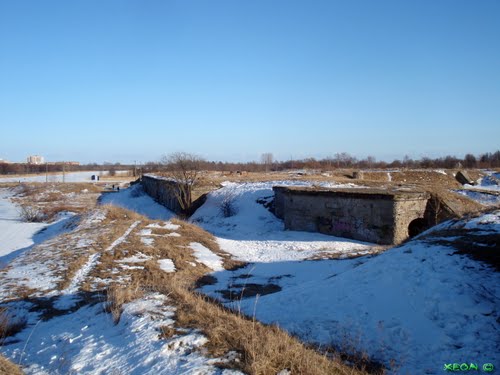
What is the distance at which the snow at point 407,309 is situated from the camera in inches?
181

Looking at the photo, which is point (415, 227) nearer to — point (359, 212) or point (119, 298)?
point (359, 212)

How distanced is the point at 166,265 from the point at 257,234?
7.09 m

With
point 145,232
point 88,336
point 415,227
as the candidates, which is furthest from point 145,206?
point 88,336

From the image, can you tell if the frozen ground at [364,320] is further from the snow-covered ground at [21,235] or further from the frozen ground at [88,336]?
the snow-covered ground at [21,235]

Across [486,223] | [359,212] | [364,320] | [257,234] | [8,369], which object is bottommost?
[257,234]

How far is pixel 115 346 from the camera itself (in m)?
4.23

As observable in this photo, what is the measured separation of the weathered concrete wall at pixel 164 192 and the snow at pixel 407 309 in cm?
1903

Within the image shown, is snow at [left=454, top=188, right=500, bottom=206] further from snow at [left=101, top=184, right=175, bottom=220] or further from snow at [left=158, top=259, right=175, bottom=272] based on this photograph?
snow at [left=101, top=184, right=175, bottom=220]

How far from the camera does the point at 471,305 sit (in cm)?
524

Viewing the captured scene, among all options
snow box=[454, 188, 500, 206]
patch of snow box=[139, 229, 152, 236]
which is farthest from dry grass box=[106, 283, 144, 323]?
snow box=[454, 188, 500, 206]

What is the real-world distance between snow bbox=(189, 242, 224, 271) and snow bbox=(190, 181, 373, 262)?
0.96 m

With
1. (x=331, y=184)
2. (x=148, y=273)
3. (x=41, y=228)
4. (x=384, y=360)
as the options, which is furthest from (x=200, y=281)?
(x=41, y=228)

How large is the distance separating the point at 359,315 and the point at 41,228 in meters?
20.9

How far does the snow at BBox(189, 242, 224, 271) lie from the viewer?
11.7 meters
